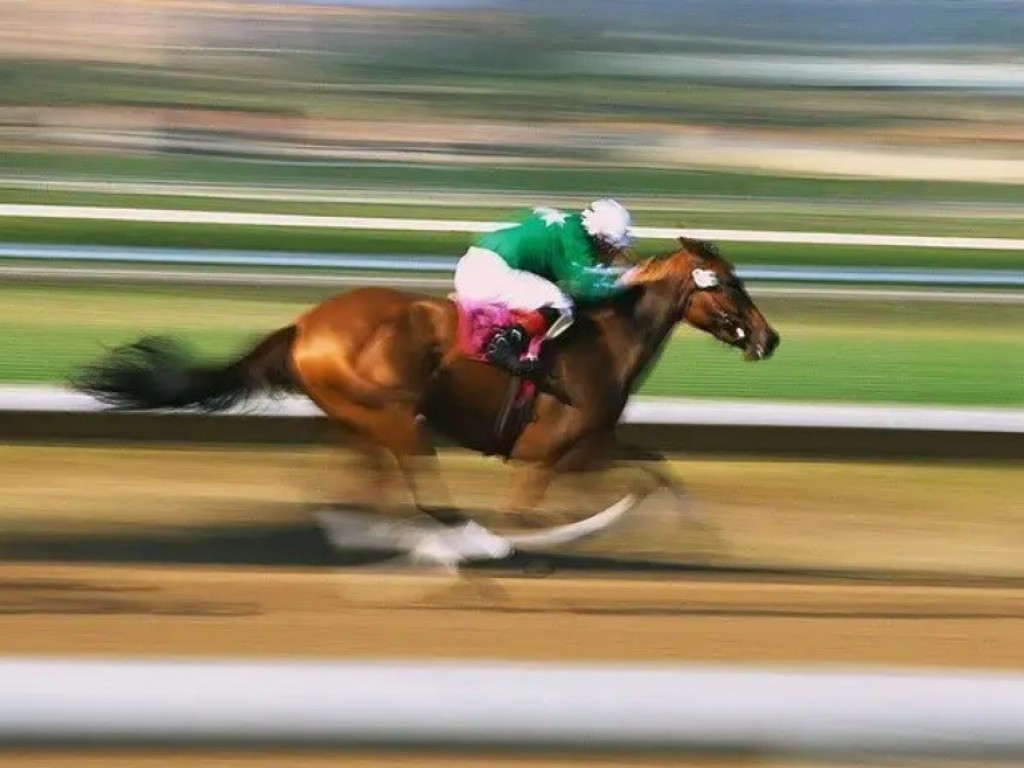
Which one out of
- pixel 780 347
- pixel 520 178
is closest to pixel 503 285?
pixel 780 347

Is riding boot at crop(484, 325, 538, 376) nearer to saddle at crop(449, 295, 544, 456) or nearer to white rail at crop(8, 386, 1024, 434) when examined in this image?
saddle at crop(449, 295, 544, 456)

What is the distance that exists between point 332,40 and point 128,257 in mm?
7596

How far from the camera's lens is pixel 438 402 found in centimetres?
503

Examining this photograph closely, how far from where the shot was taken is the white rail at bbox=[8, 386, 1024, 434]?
655 centimetres

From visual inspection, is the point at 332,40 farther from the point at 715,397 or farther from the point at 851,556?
the point at 851,556

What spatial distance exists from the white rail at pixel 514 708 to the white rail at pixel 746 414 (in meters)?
4.84

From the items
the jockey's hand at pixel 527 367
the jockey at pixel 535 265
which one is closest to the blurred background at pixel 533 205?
the jockey's hand at pixel 527 367

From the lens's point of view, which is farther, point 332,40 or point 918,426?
point 332,40

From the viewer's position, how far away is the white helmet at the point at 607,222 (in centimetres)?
494

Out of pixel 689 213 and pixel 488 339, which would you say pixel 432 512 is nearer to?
pixel 488 339

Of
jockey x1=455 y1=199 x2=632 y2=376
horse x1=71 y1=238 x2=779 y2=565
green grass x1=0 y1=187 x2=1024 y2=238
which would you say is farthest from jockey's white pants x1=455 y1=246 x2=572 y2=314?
green grass x1=0 y1=187 x2=1024 y2=238

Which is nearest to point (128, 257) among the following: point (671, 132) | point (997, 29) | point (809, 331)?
point (809, 331)

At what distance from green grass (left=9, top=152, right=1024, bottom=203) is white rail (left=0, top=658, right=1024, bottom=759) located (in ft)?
52.0

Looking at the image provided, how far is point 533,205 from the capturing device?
17.0 meters
